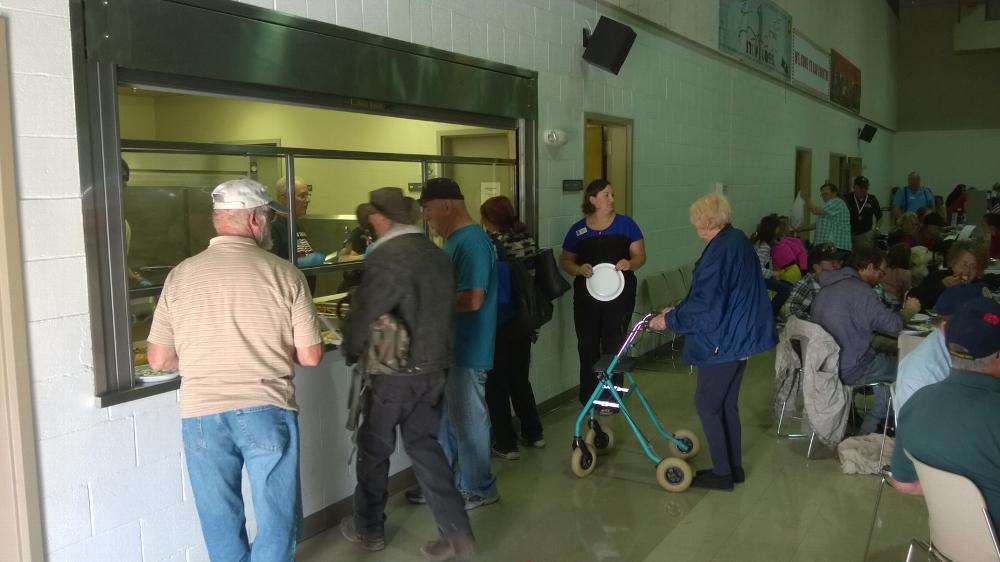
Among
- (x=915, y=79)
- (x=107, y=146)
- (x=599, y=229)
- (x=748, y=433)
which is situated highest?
(x=915, y=79)

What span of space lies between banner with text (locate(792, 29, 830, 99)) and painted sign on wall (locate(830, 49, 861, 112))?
1.26 feet

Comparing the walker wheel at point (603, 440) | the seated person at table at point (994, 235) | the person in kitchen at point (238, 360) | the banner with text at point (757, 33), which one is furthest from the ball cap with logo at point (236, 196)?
the seated person at table at point (994, 235)

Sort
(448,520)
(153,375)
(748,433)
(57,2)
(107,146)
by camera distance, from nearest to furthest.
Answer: (57,2) → (107,146) → (153,375) → (448,520) → (748,433)

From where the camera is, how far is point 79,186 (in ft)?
8.70

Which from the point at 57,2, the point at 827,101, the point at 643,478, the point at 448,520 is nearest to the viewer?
the point at 57,2

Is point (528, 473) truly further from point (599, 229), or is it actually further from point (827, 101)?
point (827, 101)

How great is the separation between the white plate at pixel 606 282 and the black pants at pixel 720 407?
119 cm

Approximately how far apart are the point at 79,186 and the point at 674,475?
3.03 meters

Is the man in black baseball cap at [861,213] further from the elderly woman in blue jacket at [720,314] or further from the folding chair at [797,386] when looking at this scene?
the elderly woman in blue jacket at [720,314]

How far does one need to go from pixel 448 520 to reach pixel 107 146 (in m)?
1.89

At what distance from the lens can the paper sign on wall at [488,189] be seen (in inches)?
208

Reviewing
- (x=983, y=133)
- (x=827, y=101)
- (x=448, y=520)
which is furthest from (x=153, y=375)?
(x=983, y=133)

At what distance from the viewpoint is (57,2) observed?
2.56 meters

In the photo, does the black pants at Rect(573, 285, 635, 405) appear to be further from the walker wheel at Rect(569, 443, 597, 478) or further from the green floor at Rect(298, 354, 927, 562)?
the walker wheel at Rect(569, 443, 597, 478)
